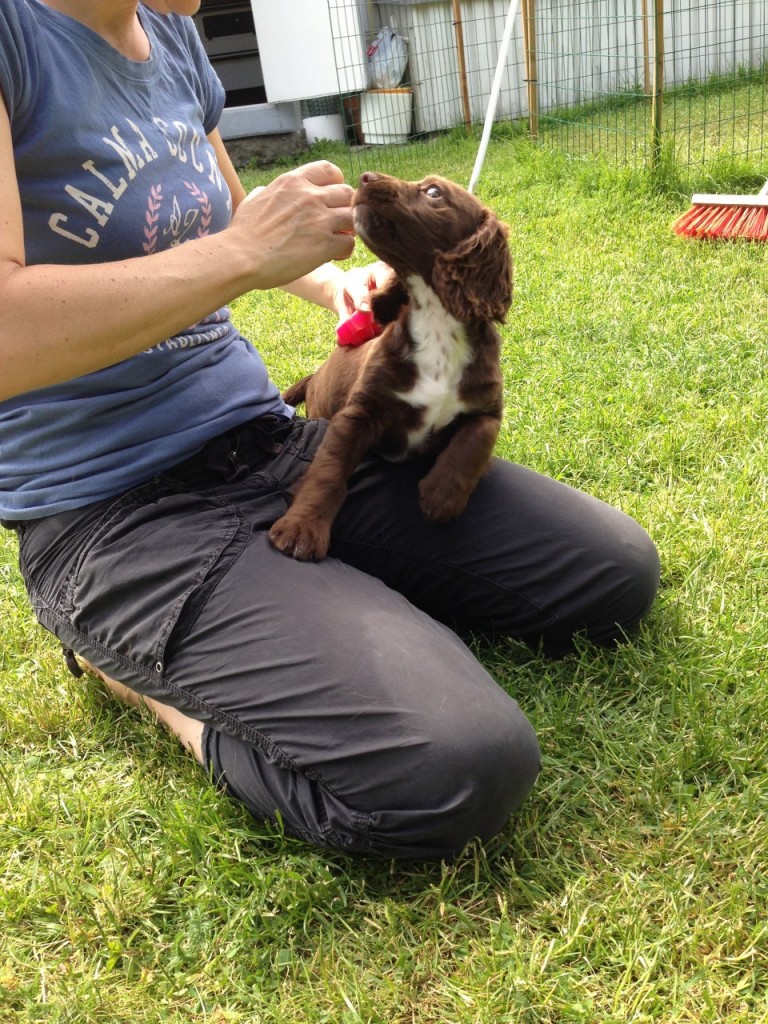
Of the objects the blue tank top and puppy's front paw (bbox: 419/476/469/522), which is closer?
the blue tank top

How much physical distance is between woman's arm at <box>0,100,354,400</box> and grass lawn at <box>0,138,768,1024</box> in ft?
2.55

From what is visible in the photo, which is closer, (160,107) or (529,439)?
(160,107)

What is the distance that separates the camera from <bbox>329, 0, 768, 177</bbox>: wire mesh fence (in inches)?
302

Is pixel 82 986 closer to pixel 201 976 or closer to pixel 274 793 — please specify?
pixel 201 976

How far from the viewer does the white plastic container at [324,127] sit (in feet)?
31.2

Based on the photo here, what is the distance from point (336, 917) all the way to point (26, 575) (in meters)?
0.85

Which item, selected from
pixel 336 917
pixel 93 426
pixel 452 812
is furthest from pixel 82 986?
pixel 93 426

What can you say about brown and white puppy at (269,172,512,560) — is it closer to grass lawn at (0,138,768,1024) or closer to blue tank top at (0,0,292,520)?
blue tank top at (0,0,292,520)

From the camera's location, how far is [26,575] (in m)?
1.86

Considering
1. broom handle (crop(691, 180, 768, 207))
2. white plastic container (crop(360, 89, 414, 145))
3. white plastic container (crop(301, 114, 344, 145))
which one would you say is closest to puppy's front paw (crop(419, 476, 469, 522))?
broom handle (crop(691, 180, 768, 207))

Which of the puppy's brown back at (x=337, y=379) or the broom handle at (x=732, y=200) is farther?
the broom handle at (x=732, y=200)

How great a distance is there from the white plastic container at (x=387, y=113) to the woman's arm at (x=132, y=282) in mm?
7506

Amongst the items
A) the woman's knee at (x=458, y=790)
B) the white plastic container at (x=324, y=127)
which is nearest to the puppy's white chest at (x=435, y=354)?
the woman's knee at (x=458, y=790)

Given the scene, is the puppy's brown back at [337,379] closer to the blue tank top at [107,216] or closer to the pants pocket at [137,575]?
the blue tank top at [107,216]
